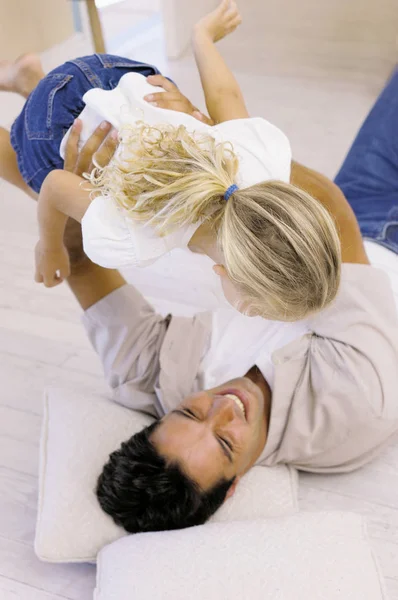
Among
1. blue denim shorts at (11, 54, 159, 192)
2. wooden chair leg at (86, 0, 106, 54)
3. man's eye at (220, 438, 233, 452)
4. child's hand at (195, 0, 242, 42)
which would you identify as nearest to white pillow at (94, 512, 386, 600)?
man's eye at (220, 438, 233, 452)

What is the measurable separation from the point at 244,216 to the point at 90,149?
0.54 m

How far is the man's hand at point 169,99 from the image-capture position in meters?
1.38

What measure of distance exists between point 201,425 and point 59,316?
83 centimetres

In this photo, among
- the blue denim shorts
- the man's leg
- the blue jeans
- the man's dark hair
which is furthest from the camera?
the blue jeans

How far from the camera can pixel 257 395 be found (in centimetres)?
142

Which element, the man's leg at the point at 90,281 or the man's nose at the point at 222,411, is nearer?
the man's nose at the point at 222,411

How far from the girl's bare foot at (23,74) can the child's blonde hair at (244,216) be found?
880mm

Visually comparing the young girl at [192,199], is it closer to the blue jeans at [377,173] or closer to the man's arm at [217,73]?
the man's arm at [217,73]

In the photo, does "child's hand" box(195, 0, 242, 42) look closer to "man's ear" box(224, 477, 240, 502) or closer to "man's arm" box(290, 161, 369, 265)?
"man's arm" box(290, 161, 369, 265)

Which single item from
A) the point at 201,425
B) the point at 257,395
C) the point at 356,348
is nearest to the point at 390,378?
the point at 356,348

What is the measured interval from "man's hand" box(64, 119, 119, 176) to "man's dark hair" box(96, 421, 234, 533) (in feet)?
2.04

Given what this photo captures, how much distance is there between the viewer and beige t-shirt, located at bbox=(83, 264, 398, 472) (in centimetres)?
137

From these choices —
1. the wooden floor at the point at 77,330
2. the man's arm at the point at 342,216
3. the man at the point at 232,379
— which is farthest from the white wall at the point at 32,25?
the man's arm at the point at 342,216

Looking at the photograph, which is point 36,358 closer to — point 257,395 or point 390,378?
point 257,395
